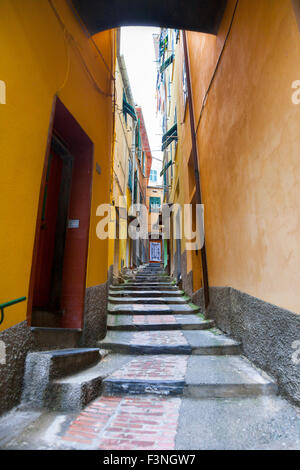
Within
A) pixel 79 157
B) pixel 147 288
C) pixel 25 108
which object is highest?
pixel 79 157

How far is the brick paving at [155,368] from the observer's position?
237cm

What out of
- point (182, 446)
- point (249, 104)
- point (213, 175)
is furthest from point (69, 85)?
point (182, 446)

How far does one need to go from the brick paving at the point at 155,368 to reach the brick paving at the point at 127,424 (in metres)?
0.22

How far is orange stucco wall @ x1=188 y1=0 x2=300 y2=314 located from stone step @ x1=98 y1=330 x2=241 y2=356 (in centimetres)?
76

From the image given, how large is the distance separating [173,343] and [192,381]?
1019mm

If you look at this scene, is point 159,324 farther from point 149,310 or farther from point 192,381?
point 192,381

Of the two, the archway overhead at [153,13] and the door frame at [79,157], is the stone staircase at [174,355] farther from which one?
the archway overhead at [153,13]

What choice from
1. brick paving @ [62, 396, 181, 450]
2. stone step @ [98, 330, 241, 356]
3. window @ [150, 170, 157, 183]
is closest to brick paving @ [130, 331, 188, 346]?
stone step @ [98, 330, 241, 356]

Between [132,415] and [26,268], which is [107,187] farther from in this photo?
[132,415]

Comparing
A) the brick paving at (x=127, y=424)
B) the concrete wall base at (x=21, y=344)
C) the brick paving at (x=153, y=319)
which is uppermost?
the concrete wall base at (x=21, y=344)

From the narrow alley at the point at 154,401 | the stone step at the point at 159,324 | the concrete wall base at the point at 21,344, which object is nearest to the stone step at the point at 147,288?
the stone step at the point at 159,324

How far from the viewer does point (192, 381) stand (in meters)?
2.23

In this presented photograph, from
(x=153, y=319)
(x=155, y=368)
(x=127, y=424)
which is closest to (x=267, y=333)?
(x=155, y=368)

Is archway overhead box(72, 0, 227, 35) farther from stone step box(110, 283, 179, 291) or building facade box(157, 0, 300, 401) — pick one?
stone step box(110, 283, 179, 291)
